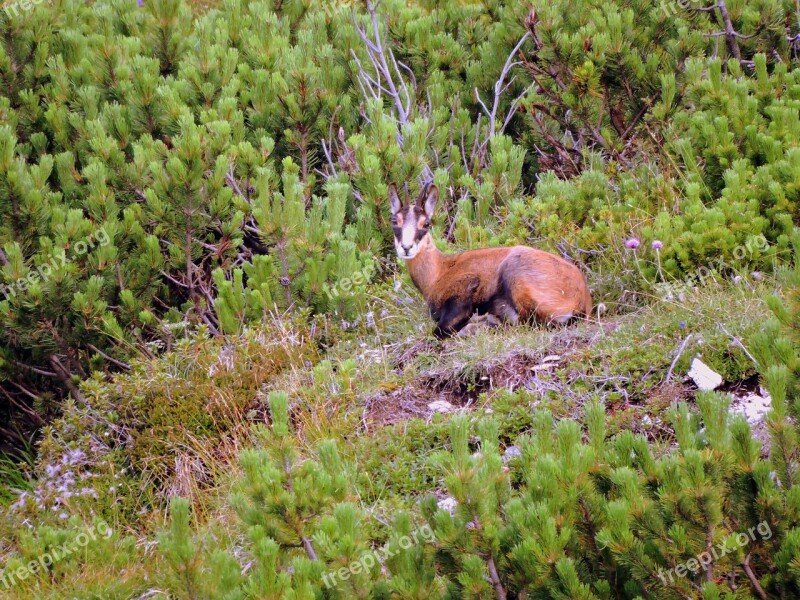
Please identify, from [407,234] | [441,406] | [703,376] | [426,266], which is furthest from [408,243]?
[703,376]

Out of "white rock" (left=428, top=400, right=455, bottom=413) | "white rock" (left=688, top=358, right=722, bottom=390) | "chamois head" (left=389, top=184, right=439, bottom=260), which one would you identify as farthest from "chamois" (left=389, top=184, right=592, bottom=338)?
"white rock" (left=688, top=358, right=722, bottom=390)

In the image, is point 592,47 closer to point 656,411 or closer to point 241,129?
point 241,129

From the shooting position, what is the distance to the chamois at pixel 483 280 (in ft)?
22.8

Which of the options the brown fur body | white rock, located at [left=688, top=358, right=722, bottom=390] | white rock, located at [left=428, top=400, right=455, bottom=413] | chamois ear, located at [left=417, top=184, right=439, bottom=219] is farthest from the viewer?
chamois ear, located at [left=417, top=184, right=439, bottom=219]

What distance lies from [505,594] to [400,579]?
447 millimetres

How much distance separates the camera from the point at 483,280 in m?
7.39

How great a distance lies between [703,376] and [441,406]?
175cm

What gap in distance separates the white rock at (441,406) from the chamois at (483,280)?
78 cm

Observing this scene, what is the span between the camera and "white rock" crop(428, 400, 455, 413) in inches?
257

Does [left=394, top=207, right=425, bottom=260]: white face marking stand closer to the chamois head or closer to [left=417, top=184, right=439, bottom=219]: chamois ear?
the chamois head

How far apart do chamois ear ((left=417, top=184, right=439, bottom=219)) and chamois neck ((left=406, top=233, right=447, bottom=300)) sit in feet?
0.75

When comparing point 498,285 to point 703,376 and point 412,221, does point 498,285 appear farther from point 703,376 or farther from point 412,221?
point 703,376

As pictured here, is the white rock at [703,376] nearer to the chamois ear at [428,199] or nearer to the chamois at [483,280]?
the chamois at [483,280]

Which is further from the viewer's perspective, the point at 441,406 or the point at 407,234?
the point at 407,234
